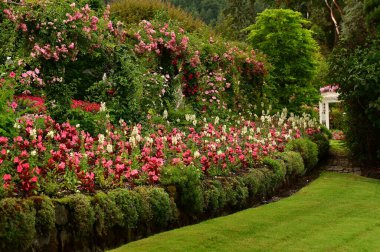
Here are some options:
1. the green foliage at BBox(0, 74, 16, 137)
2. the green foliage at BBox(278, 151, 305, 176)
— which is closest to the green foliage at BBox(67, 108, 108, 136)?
the green foliage at BBox(0, 74, 16, 137)

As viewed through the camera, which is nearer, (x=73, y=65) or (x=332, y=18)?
(x=73, y=65)

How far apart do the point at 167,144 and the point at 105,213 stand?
3.84 meters

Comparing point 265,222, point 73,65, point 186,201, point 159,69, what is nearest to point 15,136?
point 186,201

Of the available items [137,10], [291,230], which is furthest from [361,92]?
[137,10]

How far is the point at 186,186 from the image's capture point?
8969mm

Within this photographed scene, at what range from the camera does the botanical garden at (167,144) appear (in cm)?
747

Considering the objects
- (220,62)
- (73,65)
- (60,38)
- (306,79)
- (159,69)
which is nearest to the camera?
(60,38)

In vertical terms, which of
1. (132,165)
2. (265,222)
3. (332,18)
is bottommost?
(265,222)

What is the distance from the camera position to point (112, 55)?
40.9ft

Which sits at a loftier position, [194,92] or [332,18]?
[332,18]

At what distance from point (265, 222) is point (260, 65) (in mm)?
10893

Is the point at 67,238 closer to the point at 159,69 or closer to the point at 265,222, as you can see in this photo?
the point at 265,222

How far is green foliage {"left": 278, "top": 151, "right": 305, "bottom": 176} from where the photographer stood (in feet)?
44.1

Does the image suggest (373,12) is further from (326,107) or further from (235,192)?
(326,107)
